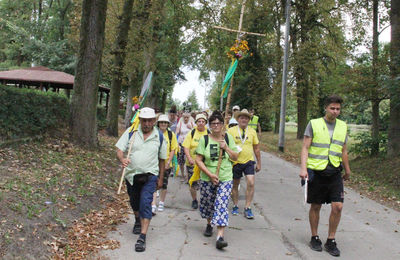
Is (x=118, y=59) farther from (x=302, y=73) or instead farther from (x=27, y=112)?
(x=302, y=73)

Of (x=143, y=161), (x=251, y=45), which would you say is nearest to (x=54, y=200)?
(x=143, y=161)

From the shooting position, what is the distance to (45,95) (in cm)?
947

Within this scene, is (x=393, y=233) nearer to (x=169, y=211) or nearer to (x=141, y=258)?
(x=169, y=211)

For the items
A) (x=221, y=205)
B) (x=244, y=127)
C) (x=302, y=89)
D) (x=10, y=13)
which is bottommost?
(x=221, y=205)

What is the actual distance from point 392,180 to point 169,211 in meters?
7.83

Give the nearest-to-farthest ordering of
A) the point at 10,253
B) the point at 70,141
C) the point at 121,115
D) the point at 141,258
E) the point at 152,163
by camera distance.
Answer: the point at 10,253 < the point at 141,258 < the point at 152,163 < the point at 70,141 < the point at 121,115

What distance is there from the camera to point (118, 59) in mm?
17016

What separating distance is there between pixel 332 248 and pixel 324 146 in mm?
1436

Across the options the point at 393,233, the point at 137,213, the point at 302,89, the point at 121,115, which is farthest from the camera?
the point at 121,115

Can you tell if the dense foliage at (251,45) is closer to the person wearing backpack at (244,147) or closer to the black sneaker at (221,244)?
the person wearing backpack at (244,147)

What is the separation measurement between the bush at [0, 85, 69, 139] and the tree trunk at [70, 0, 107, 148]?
0.45 meters

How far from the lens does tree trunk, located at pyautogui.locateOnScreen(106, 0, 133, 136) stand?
1598 cm

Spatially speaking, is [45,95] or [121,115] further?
[121,115]

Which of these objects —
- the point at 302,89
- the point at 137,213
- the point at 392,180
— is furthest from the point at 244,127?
the point at 302,89
